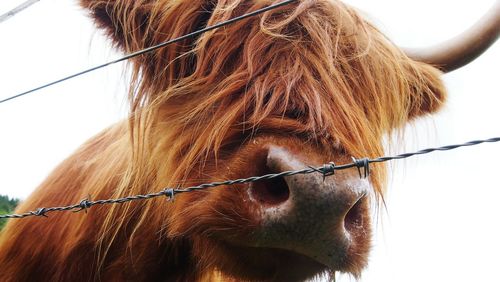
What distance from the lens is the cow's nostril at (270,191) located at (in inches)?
52.9

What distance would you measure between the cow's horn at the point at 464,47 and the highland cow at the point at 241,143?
0.01 metres

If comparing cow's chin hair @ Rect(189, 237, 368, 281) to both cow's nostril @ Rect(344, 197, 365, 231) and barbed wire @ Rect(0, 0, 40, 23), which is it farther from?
barbed wire @ Rect(0, 0, 40, 23)

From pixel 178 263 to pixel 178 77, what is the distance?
812 mm

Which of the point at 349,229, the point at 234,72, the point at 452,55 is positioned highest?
the point at 452,55

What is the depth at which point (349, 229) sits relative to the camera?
1.40 meters

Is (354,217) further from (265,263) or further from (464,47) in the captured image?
(464,47)

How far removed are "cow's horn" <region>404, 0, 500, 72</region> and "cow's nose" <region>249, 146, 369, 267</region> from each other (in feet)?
3.39

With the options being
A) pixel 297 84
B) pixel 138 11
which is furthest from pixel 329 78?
pixel 138 11

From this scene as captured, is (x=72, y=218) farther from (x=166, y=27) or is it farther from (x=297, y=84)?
(x=297, y=84)

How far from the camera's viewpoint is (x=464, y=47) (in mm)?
2170

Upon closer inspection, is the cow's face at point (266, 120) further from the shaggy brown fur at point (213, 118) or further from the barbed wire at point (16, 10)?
the barbed wire at point (16, 10)

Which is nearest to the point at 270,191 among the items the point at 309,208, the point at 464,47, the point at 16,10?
the point at 309,208

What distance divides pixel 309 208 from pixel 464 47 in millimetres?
1293

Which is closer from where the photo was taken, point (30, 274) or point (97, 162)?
point (30, 274)
